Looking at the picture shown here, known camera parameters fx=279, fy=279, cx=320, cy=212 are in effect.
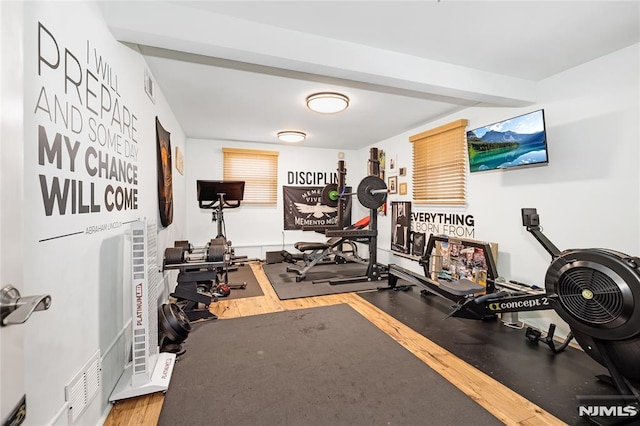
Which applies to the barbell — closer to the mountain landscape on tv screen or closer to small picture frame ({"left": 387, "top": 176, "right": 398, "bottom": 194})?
small picture frame ({"left": 387, "top": 176, "right": 398, "bottom": 194})

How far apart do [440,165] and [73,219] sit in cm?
419

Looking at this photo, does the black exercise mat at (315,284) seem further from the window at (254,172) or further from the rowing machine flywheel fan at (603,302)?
the rowing machine flywheel fan at (603,302)

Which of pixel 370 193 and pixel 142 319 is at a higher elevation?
pixel 370 193

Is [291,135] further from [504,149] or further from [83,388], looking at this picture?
[83,388]

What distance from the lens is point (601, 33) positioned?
211 cm

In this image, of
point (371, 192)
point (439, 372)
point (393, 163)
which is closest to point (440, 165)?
point (371, 192)

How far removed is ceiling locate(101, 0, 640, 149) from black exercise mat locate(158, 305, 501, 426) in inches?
91.5

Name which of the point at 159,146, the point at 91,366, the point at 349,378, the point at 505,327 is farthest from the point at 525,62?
the point at 91,366

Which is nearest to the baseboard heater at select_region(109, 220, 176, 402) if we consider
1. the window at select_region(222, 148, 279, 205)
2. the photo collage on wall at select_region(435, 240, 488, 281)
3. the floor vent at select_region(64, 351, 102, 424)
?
the floor vent at select_region(64, 351, 102, 424)

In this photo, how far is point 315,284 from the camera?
14.1 feet

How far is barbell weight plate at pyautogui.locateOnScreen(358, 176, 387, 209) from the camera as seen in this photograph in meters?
4.22

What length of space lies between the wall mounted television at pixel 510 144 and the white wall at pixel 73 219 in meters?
3.55

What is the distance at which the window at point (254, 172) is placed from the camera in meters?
5.77

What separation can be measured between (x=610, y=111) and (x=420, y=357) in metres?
2.64
